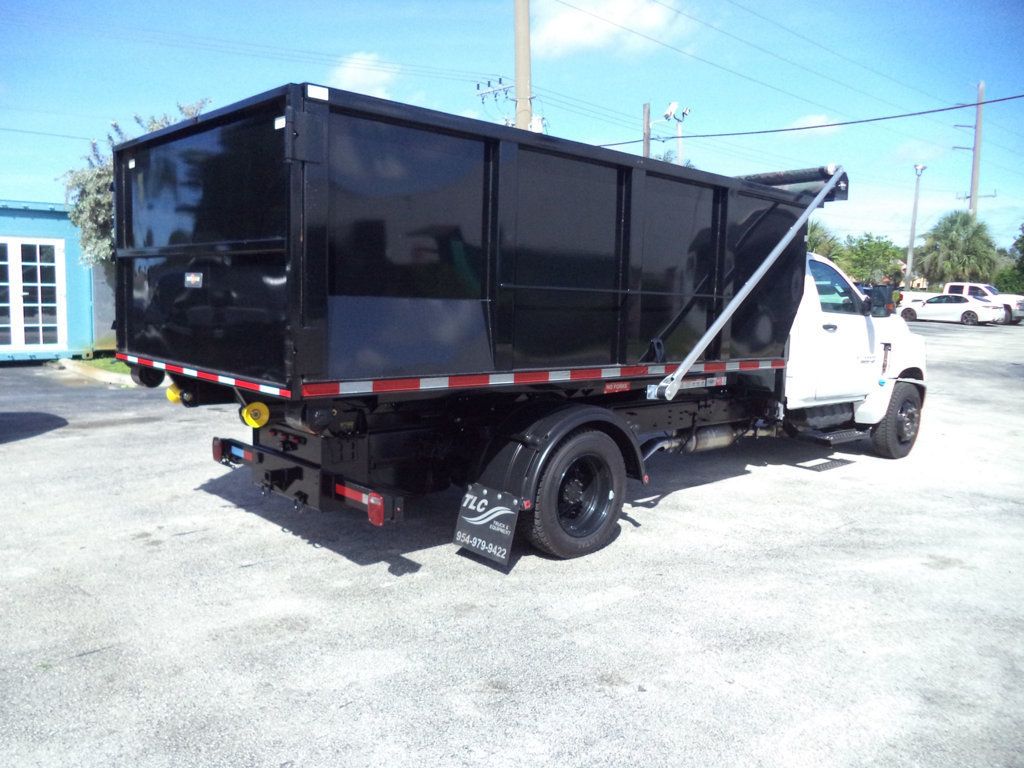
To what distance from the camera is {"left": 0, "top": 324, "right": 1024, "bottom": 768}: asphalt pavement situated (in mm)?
3391

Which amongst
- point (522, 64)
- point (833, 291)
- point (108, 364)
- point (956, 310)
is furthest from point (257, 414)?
point (956, 310)

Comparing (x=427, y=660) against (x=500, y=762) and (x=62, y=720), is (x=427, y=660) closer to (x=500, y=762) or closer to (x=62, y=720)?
(x=500, y=762)

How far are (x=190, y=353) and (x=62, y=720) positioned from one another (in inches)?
97.7

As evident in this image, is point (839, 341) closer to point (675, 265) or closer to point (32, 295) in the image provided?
point (675, 265)

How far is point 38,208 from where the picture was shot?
16.5 meters

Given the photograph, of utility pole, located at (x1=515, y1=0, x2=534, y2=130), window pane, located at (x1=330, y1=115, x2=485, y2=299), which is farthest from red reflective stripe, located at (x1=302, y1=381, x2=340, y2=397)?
utility pole, located at (x1=515, y1=0, x2=534, y2=130)

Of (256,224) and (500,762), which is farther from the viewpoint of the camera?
(256,224)

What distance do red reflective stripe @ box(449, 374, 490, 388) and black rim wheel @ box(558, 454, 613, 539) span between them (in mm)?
1024

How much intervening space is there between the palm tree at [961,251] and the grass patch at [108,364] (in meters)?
48.9

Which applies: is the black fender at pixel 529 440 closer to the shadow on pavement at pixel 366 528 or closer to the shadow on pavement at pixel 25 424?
the shadow on pavement at pixel 366 528

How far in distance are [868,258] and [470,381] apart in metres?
50.4

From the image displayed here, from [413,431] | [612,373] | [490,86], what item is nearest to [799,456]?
[612,373]

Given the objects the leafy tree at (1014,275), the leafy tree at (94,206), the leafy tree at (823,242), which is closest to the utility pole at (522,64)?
the leafy tree at (94,206)

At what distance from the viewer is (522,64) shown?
1427 cm
